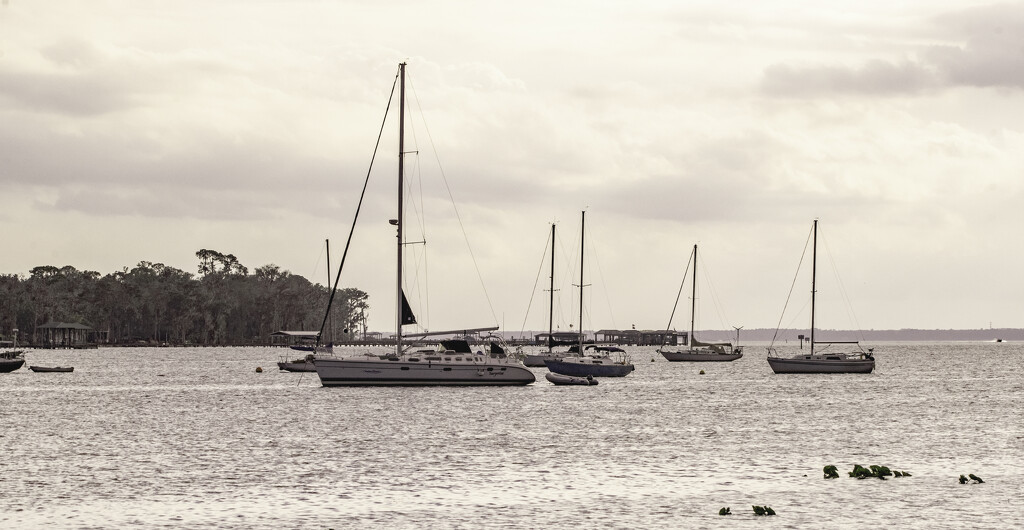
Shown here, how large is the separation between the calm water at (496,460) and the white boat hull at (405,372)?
4.42ft

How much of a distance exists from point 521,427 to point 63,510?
31.6 metres

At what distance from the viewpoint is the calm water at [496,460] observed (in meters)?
34.3

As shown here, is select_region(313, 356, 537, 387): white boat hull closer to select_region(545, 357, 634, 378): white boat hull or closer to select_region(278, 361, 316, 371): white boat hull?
select_region(545, 357, 634, 378): white boat hull

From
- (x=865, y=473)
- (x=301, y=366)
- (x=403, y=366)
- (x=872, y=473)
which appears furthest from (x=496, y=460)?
(x=301, y=366)

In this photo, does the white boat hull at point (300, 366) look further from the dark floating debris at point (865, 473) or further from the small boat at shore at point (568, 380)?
the dark floating debris at point (865, 473)

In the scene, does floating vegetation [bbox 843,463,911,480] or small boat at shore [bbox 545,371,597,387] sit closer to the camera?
floating vegetation [bbox 843,463,911,480]

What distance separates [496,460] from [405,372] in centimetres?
3821

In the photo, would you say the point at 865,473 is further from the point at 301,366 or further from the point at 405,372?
the point at 301,366

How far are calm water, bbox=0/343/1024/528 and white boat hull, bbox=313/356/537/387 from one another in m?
1.35

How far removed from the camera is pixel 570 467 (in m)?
45.3

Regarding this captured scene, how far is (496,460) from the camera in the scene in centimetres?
4784

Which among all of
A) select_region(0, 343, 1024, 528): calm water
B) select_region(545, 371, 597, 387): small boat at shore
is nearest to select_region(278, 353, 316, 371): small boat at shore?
select_region(545, 371, 597, 387): small boat at shore

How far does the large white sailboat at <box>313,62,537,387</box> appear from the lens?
84.1 metres

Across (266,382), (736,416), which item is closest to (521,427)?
(736,416)
